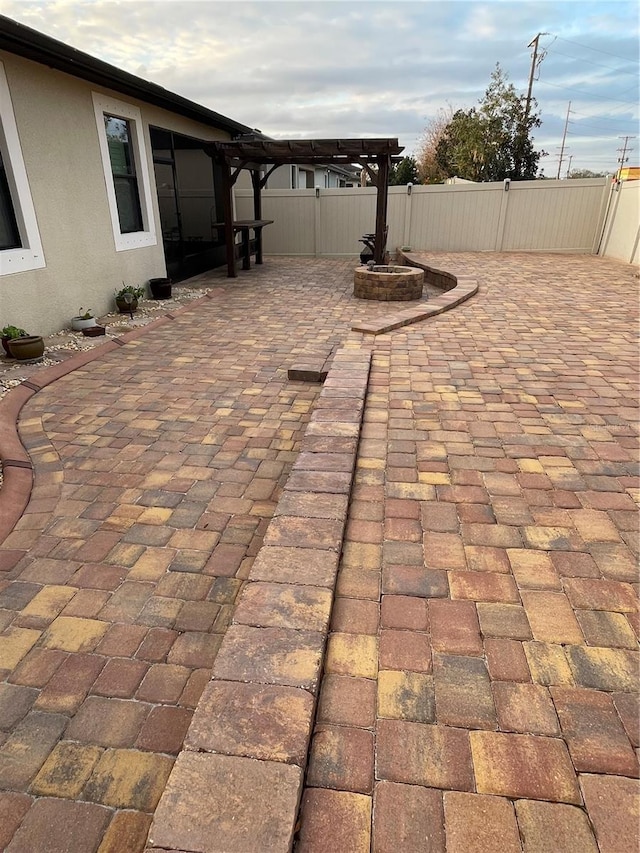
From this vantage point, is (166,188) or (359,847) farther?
(166,188)

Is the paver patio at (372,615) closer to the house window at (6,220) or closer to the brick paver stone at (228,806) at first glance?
the brick paver stone at (228,806)

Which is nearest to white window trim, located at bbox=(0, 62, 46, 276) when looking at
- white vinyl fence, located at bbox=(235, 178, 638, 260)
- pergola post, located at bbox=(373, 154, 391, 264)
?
pergola post, located at bbox=(373, 154, 391, 264)

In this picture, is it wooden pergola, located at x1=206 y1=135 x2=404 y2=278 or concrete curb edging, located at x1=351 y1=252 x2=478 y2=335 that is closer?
concrete curb edging, located at x1=351 y1=252 x2=478 y2=335

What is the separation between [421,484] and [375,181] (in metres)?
9.52

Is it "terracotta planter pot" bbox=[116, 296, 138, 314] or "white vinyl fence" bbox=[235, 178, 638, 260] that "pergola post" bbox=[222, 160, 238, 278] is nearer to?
"terracotta planter pot" bbox=[116, 296, 138, 314]

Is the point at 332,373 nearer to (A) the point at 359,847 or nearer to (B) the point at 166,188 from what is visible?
(A) the point at 359,847

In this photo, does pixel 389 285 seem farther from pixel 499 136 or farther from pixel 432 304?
pixel 499 136

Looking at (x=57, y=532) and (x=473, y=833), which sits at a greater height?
(x=473, y=833)

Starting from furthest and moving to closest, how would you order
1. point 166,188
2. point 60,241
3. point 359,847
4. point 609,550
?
point 166,188 < point 60,241 < point 609,550 < point 359,847

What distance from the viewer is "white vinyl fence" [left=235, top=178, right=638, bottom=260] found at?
13008mm

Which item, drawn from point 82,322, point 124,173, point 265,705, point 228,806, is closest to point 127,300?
point 82,322

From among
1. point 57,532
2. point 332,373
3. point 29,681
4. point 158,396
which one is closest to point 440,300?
point 332,373

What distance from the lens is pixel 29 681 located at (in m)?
1.75

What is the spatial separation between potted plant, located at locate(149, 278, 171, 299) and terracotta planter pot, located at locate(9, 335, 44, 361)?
11.6 feet
